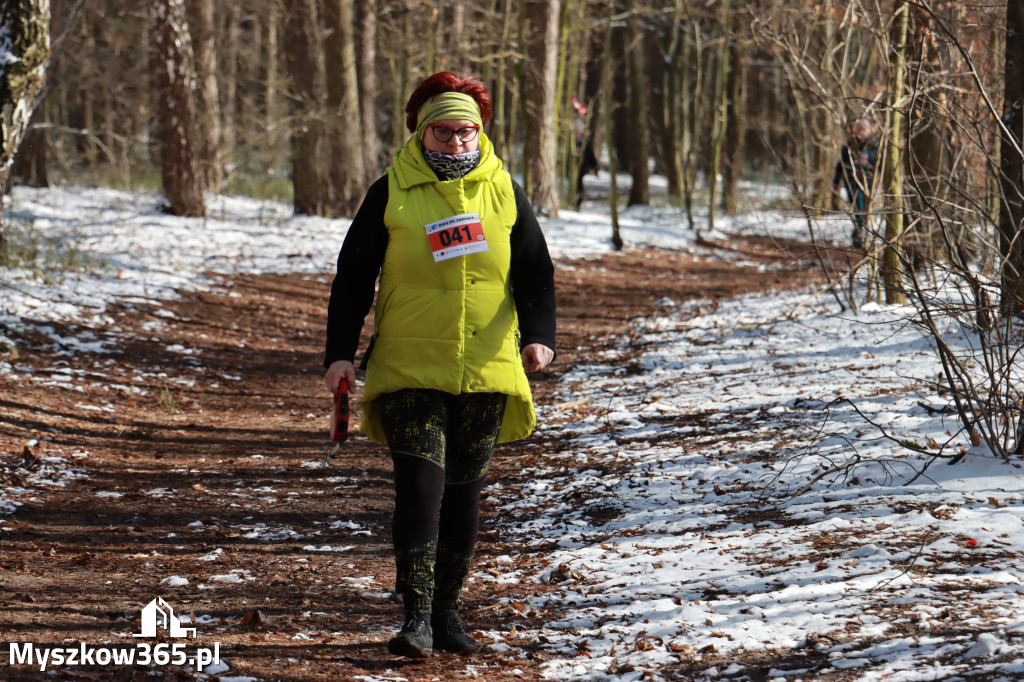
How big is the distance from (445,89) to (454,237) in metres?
Result: 0.57

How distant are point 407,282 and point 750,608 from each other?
1.74 m

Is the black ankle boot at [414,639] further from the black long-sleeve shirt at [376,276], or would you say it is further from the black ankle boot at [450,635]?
the black long-sleeve shirt at [376,276]

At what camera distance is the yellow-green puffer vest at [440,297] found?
3391 millimetres

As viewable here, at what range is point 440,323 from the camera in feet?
11.2

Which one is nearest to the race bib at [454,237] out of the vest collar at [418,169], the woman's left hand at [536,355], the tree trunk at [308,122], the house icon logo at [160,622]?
the vest collar at [418,169]

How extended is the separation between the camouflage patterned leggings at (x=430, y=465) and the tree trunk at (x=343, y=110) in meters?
12.7

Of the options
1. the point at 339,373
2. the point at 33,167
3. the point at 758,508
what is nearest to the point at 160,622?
the point at 339,373

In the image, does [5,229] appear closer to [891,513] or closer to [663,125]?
[891,513]

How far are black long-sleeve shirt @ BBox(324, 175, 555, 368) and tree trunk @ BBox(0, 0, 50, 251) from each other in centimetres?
497

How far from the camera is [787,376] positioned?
730 cm

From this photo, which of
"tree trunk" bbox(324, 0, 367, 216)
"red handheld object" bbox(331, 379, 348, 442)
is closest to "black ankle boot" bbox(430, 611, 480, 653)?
"red handheld object" bbox(331, 379, 348, 442)

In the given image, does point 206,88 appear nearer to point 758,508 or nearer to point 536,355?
point 758,508

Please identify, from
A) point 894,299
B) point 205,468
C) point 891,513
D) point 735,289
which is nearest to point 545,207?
point 735,289

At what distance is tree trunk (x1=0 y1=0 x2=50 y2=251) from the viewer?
7148 millimetres
